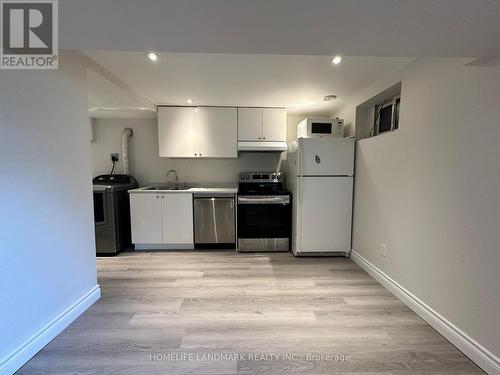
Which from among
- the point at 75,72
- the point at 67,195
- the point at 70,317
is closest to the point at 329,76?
the point at 75,72

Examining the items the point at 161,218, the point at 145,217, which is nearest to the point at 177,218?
the point at 161,218

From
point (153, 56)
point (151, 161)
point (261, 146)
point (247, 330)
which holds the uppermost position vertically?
point (153, 56)

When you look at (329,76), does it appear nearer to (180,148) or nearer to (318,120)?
(318,120)

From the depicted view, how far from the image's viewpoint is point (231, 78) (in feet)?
7.17

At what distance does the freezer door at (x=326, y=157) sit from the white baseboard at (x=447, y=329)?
4.11 ft

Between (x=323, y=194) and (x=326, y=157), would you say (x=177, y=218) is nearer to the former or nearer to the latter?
(x=323, y=194)

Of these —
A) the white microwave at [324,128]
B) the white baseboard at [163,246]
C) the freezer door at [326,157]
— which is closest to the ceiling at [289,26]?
the freezer door at [326,157]

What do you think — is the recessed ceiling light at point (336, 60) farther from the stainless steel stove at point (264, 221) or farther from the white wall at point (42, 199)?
the white wall at point (42, 199)

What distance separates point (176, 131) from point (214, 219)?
1.42m

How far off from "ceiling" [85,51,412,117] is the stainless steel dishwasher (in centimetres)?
136

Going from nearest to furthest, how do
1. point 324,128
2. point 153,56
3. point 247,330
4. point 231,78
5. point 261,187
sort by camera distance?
point 247,330 → point 153,56 → point 231,78 → point 324,128 → point 261,187

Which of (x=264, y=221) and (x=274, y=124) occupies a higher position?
(x=274, y=124)

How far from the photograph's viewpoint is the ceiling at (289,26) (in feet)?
2.85

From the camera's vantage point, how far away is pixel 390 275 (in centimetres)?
212
